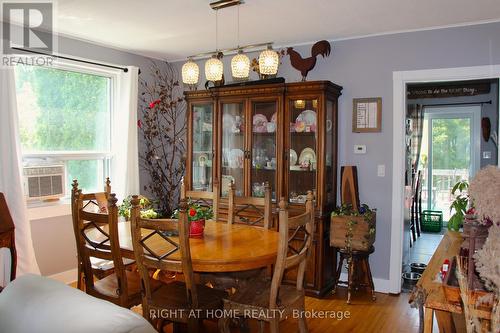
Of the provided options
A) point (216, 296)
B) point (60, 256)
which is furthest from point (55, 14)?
point (216, 296)

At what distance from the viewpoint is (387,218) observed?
12.8ft

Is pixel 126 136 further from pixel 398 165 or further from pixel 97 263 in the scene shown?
pixel 398 165

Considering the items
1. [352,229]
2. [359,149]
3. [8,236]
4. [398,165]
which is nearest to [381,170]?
[398,165]

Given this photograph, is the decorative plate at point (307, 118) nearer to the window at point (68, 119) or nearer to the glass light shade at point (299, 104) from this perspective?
the glass light shade at point (299, 104)

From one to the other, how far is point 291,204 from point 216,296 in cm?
163

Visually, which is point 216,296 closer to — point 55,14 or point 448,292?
point 448,292

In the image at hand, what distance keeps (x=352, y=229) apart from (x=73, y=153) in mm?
2877

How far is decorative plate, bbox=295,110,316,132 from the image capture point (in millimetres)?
3867

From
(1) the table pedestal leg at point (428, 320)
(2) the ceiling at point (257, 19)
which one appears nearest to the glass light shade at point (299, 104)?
(2) the ceiling at point (257, 19)

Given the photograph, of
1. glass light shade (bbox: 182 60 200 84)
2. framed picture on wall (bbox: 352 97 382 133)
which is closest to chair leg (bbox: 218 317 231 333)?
glass light shade (bbox: 182 60 200 84)

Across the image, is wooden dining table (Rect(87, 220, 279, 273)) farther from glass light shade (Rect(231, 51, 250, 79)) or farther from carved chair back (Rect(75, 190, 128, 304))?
glass light shade (Rect(231, 51, 250, 79))

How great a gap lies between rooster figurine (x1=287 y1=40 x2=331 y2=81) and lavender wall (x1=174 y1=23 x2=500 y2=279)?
138 millimetres

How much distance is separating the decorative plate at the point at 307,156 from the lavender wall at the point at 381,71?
0.36 meters

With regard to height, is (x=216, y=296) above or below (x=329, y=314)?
above
